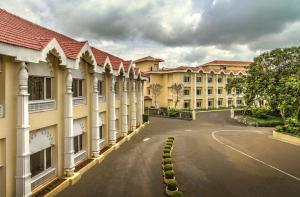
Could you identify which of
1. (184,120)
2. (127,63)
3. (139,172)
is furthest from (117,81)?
(184,120)

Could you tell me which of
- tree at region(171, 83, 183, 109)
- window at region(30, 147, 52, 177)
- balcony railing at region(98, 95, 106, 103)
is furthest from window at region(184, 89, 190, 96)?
window at region(30, 147, 52, 177)

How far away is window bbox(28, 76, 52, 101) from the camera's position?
1805 cm

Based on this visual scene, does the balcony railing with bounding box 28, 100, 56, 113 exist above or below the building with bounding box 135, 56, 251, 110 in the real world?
below

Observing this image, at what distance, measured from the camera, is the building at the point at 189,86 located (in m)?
89.5

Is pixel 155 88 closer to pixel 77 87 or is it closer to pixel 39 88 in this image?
pixel 77 87

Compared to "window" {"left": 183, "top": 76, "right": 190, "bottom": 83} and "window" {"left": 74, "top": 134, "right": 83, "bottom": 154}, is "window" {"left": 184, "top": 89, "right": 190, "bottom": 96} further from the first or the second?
"window" {"left": 74, "top": 134, "right": 83, "bottom": 154}

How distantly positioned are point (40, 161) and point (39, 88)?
4182mm

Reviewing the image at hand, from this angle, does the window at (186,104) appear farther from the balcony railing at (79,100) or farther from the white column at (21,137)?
the white column at (21,137)

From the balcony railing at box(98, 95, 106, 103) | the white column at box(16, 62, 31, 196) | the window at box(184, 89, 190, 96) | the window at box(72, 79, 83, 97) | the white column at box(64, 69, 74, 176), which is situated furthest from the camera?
the window at box(184, 89, 190, 96)

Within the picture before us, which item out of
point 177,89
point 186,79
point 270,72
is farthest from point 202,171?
point 186,79

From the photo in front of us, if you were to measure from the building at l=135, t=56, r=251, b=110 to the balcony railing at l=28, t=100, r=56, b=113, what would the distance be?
6934 centimetres

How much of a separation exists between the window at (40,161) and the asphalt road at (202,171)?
1943 millimetres

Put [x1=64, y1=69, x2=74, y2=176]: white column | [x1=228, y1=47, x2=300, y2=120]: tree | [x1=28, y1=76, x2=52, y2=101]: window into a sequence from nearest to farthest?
[x1=28, y1=76, x2=52, y2=101]: window
[x1=64, y1=69, x2=74, y2=176]: white column
[x1=228, y1=47, x2=300, y2=120]: tree

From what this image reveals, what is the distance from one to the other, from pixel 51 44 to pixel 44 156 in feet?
21.7
